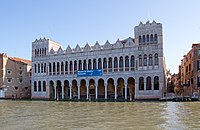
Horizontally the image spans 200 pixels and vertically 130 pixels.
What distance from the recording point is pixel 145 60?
44.0 meters

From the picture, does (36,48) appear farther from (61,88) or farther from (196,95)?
(196,95)

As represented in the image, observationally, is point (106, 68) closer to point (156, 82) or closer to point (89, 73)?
point (89, 73)

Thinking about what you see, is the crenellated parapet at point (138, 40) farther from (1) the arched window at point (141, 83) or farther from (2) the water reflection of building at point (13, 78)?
(2) the water reflection of building at point (13, 78)

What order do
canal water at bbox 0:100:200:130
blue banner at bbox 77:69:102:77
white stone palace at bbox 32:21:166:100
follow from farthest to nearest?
blue banner at bbox 77:69:102:77, white stone palace at bbox 32:21:166:100, canal water at bbox 0:100:200:130

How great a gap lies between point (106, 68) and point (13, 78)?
2332 centimetres

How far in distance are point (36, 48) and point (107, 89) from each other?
17654 millimetres

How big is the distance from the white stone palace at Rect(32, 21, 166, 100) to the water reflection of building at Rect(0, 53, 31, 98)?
615cm

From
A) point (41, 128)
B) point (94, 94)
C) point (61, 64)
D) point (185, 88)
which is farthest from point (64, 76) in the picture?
point (41, 128)

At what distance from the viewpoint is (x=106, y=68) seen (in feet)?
155

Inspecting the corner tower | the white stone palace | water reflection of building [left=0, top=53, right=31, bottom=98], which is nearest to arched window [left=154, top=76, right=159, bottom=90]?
the white stone palace

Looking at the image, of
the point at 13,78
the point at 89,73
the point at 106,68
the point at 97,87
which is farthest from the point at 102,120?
the point at 13,78

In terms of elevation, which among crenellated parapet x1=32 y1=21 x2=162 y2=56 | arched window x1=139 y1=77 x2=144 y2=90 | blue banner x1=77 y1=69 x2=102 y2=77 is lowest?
arched window x1=139 y1=77 x2=144 y2=90

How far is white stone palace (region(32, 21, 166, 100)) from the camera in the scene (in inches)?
1708

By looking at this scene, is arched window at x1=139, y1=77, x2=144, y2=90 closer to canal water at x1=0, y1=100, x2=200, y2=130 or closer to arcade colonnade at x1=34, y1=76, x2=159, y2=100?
arcade colonnade at x1=34, y1=76, x2=159, y2=100
